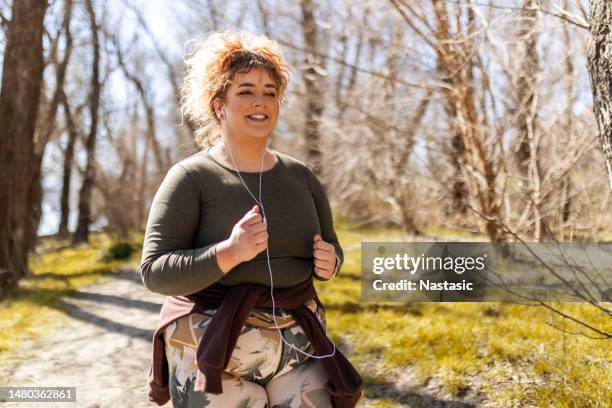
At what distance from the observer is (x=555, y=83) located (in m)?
5.54

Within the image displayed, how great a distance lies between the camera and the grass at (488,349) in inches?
141

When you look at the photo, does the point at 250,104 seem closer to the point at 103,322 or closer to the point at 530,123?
the point at 530,123

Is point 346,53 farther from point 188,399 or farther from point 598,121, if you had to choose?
point 188,399

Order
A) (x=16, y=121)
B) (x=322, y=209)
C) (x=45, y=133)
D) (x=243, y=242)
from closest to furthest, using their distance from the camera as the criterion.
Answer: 1. (x=243, y=242)
2. (x=322, y=209)
3. (x=16, y=121)
4. (x=45, y=133)

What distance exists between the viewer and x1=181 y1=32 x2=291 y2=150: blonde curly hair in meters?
1.94

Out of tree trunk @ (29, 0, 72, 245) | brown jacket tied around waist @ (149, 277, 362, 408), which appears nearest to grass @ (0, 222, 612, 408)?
brown jacket tied around waist @ (149, 277, 362, 408)

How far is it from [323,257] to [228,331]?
1.18 feet

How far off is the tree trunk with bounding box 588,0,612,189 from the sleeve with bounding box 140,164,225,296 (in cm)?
189

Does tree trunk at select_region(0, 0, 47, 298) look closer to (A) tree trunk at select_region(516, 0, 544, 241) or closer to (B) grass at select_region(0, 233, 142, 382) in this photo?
(B) grass at select_region(0, 233, 142, 382)

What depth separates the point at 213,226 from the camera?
6.05ft

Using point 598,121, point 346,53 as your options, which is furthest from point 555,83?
point 346,53

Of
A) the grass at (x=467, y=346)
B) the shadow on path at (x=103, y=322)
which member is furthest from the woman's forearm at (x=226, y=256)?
the shadow on path at (x=103, y=322)

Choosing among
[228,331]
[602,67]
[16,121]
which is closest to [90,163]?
[16,121]

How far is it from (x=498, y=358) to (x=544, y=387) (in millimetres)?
597
